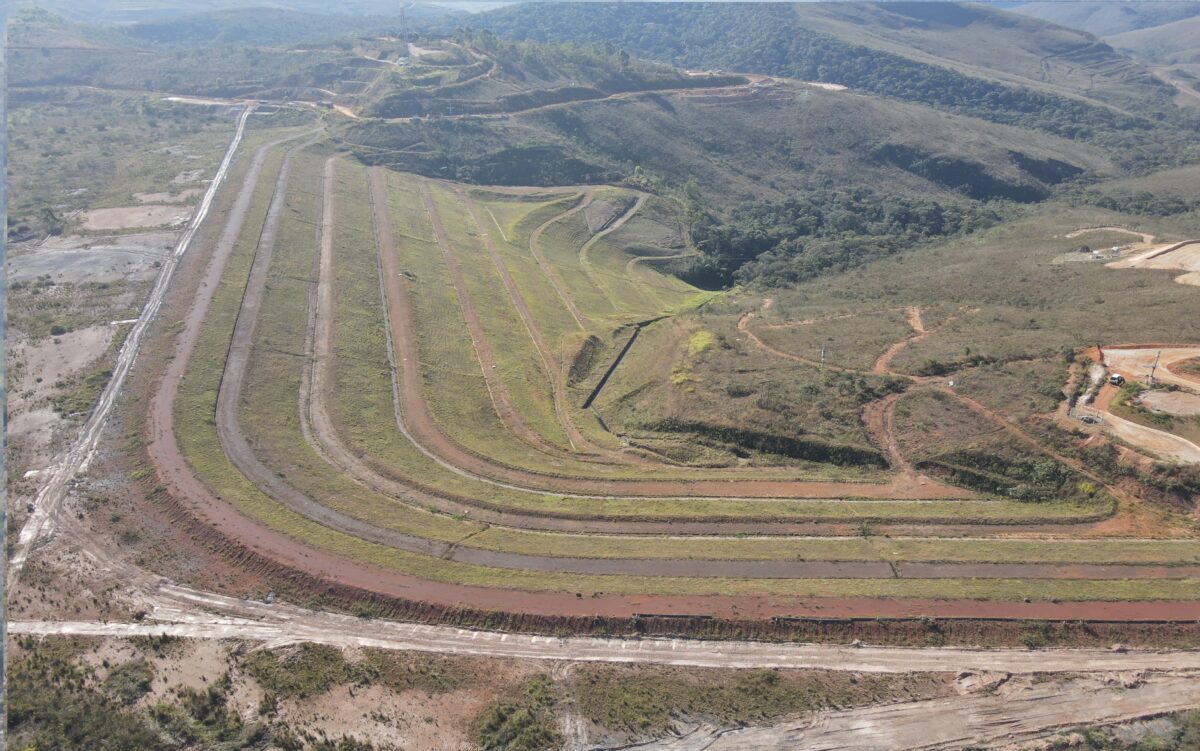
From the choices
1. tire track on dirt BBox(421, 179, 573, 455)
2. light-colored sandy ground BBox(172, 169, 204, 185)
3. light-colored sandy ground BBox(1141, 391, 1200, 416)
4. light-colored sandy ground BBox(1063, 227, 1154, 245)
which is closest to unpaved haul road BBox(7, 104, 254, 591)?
tire track on dirt BBox(421, 179, 573, 455)

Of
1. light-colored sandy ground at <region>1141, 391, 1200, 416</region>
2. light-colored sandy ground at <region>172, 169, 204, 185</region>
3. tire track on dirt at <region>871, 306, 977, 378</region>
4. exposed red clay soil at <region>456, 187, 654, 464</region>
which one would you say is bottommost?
exposed red clay soil at <region>456, 187, 654, 464</region>

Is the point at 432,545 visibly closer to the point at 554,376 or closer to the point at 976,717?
the point at 976,717

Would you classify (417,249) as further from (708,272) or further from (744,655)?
(744,655)

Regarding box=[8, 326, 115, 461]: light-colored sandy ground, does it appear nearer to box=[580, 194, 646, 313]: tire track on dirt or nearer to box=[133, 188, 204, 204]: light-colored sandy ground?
box=[133, 188, 204, 204]: light-colored sandy ground

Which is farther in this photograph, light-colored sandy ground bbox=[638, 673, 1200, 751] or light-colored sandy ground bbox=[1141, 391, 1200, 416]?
light-colored sandy ground bbox=[1141, 391, 1200, 416]

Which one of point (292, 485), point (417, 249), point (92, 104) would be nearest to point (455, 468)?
point (292, 485)

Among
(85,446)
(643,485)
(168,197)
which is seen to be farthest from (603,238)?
(85,446)
